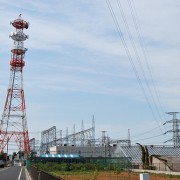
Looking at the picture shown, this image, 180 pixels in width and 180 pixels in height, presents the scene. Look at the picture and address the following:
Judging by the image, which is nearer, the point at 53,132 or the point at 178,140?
the point at 178,140

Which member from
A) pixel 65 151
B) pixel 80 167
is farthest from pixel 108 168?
pixel 65 151

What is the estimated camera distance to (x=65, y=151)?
11819 centimetres

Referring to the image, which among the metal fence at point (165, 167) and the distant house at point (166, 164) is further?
the distant house at point (166, 164)

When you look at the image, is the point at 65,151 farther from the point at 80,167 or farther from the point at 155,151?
the point at 80,167

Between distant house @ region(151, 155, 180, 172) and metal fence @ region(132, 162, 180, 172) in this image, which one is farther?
distant house @ region(151, 155, 180, 172)

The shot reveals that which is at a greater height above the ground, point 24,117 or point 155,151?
point 24,117

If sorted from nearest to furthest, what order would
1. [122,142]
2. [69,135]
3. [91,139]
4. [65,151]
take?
1. [65,151]
2. [122,142]
3. [91,139]
4. [69,135]

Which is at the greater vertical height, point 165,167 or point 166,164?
point 166,164

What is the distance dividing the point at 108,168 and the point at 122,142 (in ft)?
213

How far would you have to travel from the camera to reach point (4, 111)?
92.9 m

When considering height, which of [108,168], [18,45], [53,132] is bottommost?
[108,168]

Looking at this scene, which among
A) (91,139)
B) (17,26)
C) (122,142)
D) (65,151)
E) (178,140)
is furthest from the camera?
(91,139)

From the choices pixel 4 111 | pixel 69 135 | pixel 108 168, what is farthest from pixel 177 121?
pixel 69 135

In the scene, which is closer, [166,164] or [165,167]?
[165,167]
